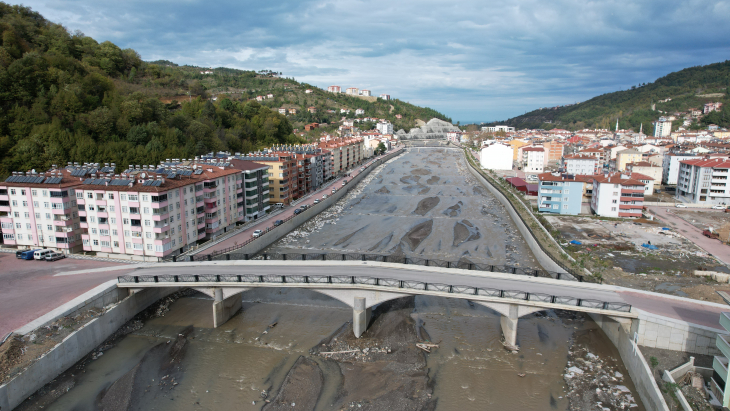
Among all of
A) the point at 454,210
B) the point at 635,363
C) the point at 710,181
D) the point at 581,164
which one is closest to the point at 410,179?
the point at 454,210

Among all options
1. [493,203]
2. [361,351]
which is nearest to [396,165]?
[493,203]

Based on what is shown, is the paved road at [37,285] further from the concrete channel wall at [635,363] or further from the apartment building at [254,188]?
the concrete channel wall at [635,363]

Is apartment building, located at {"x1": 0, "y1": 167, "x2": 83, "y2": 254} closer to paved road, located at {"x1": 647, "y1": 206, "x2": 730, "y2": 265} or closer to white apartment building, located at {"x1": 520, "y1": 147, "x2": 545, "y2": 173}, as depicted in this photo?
paved road, located at {"x1": 647, "y1": 206, "x2": 730, "y2": 265}

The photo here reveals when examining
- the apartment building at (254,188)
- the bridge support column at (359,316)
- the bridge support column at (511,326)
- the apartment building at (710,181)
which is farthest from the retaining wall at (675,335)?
the apartment building at (710,181)

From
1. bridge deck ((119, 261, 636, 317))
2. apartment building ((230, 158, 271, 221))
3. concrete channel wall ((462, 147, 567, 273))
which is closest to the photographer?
bridge deck ((119, 261, 636, 317))

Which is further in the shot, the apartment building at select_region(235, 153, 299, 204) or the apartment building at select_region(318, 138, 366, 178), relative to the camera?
the apartment building at select_region(318, 138, 366, 178)

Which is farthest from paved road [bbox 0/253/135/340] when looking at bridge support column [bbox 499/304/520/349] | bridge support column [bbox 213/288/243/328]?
bridge support column [bbox 499/304/520/349]

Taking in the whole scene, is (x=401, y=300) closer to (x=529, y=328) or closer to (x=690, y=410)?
(x=529, y=328)
